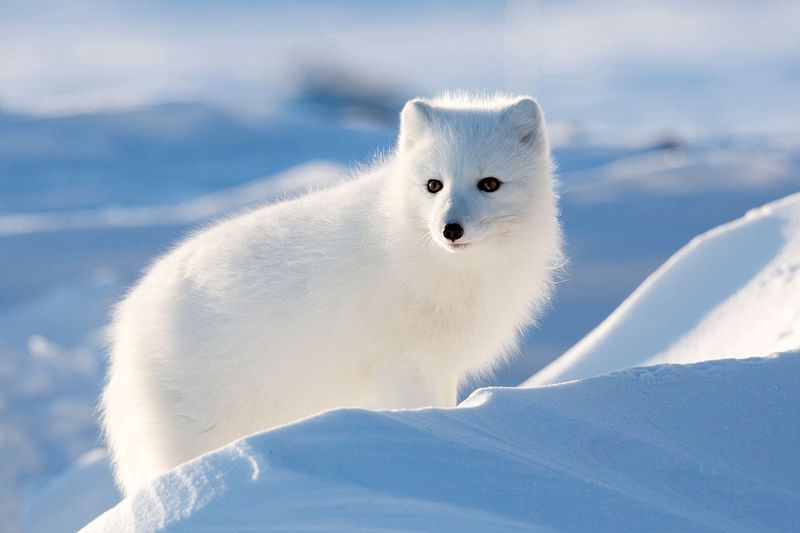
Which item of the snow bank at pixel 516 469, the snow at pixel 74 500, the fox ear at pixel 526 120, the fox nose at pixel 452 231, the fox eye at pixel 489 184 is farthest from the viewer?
the snow at pixel 74 500

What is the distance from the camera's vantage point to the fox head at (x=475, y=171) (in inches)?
122

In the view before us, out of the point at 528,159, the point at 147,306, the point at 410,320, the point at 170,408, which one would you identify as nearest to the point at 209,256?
the point at 147,306

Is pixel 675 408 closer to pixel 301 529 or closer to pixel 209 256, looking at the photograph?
pixel 301 529

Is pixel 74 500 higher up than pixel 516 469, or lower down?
higher up

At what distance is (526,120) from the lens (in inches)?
134

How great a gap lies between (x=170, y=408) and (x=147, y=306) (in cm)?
36

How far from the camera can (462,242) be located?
3.06 meters

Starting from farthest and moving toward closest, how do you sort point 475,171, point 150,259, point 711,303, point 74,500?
point 150,259
point 74,500
point 711,303
point 475,171

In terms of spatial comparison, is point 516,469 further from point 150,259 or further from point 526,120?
point 150,259

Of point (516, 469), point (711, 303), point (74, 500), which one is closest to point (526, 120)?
point (711, 303)

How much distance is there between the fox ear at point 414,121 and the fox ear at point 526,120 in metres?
0.27

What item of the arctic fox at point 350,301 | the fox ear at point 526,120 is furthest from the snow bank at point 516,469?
the fox ear at point 526,120

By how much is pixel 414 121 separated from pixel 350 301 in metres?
0.68

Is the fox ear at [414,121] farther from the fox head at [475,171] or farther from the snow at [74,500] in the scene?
the snow at [74,500]
